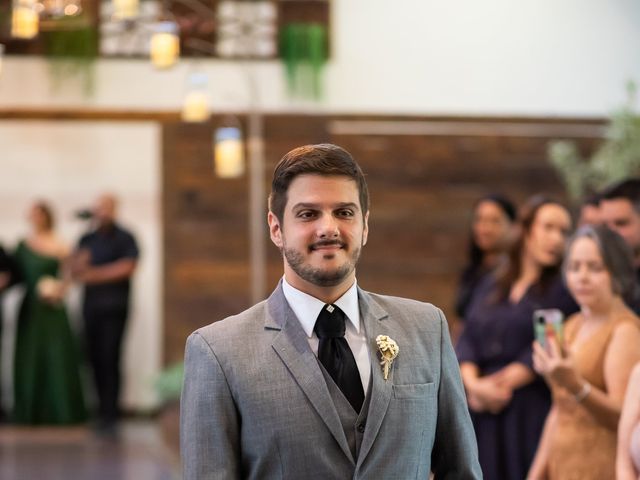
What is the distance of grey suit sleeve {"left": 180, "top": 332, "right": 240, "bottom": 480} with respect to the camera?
2367 millimetres

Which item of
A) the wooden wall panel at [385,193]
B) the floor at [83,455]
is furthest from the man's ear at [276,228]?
the wooden wall panel at [385,193]

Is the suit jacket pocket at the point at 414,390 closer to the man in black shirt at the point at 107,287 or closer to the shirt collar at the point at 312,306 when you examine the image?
the shirt collar at the point at 312,306

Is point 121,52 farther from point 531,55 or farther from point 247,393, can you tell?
point 247,393

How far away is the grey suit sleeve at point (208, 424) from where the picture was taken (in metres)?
2.37

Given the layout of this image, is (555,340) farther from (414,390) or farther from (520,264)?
(414,390)

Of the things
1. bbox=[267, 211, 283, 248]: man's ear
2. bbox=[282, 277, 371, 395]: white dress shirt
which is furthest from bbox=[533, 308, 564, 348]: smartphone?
bbox=[267, 211, 283, 248]: man's ear

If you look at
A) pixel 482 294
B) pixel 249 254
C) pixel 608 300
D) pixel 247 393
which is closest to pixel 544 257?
pixel 482 294

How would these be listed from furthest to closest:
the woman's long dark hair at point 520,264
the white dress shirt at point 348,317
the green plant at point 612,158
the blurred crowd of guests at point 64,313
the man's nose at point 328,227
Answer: the blurred crowd of guests at point 64,313 < the green plant at point 612,158 < the woman's long dark hair at point 520,264 < the white dress shirt at point 348,317 < the man's nose at point 328,227

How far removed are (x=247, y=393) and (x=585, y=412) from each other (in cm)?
→ 181

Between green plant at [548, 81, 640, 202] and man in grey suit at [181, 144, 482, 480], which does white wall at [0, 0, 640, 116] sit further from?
man in grey suit at [181, 144, 482, 480]

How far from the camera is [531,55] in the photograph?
11.4 meters

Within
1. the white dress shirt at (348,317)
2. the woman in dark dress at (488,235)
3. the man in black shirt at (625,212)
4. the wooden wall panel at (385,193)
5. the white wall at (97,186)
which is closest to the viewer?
the white dress shirt at (348,317)

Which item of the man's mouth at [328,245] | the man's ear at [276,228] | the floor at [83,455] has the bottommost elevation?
the floor at [83,455]

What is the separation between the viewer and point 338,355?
8.04 ft
